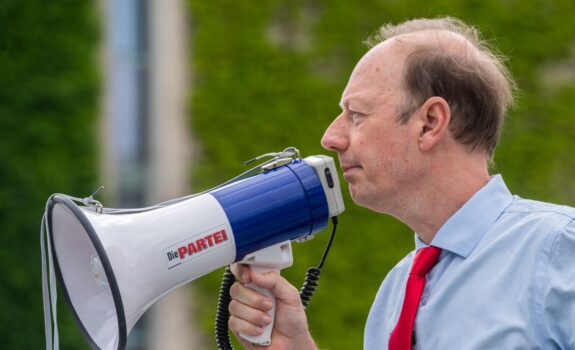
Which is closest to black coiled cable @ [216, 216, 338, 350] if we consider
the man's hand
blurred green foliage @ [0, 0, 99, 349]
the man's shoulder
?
the man's hand

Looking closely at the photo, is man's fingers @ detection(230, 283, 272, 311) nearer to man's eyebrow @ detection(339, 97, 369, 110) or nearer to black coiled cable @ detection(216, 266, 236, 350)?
black coiled cable @ detection(216, 266, 236, 350)

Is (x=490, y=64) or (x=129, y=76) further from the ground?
(x=490, y=64)

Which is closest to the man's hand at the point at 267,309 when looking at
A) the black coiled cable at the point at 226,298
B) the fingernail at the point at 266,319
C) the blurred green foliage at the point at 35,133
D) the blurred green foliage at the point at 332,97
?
the fingernail at the point at 266,319

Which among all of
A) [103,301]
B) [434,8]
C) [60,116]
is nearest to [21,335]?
[60,116]

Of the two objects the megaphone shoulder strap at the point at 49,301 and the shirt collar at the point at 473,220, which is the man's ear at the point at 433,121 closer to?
the shirt collar at the point at 473,220

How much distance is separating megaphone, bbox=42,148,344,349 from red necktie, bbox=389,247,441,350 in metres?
0.31

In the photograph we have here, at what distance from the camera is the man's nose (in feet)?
8.55

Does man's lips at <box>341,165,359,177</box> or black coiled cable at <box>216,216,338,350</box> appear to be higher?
man's lips at <box>341,165,359,177</box>

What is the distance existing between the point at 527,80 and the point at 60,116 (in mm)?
3757

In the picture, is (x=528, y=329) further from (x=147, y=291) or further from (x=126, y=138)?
(x=126, y=138)

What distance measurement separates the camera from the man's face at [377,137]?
2547 mm

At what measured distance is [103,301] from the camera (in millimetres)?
2611

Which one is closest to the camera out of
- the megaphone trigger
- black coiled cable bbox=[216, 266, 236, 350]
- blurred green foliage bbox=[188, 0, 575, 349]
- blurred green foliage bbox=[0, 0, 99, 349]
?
the megaphone trigger

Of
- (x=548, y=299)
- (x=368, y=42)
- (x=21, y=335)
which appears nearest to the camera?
(x=548, y=299)
